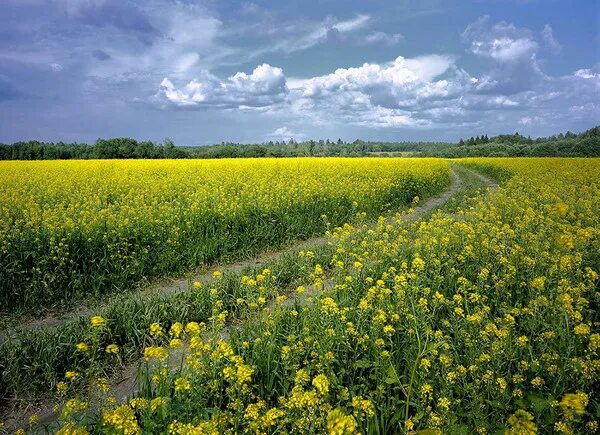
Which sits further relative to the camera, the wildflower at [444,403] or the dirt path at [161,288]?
the dirt path at [161,288]

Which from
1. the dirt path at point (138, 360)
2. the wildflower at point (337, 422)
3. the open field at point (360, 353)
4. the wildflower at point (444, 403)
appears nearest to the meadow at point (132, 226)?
the dirt path at point (138, 360)

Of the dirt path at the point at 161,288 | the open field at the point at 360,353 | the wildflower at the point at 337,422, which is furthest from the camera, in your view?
the dirt path at the point at 161,288

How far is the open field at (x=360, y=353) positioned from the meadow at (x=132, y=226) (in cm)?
134

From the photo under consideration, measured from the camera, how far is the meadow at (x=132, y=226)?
786cm

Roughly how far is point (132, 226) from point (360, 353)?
7.28m

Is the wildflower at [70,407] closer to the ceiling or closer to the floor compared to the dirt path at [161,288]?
closer to the ceiling

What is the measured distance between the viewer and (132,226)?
9.78 m

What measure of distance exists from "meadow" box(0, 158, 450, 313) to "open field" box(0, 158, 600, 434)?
1335mm

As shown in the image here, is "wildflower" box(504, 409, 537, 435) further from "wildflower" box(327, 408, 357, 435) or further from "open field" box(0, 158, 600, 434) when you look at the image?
"wildflower" box(327, 408, 357, 435)

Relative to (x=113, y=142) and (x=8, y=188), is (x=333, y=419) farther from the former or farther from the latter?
(x=113, y=142)

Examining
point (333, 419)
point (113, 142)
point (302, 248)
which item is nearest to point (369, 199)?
point (302, 248)

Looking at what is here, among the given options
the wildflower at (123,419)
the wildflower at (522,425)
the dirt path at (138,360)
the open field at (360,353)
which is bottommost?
the dirt path at (138,360)

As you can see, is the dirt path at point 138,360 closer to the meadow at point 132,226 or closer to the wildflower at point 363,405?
the meadow at point 132,226

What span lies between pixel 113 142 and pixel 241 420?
168ft
